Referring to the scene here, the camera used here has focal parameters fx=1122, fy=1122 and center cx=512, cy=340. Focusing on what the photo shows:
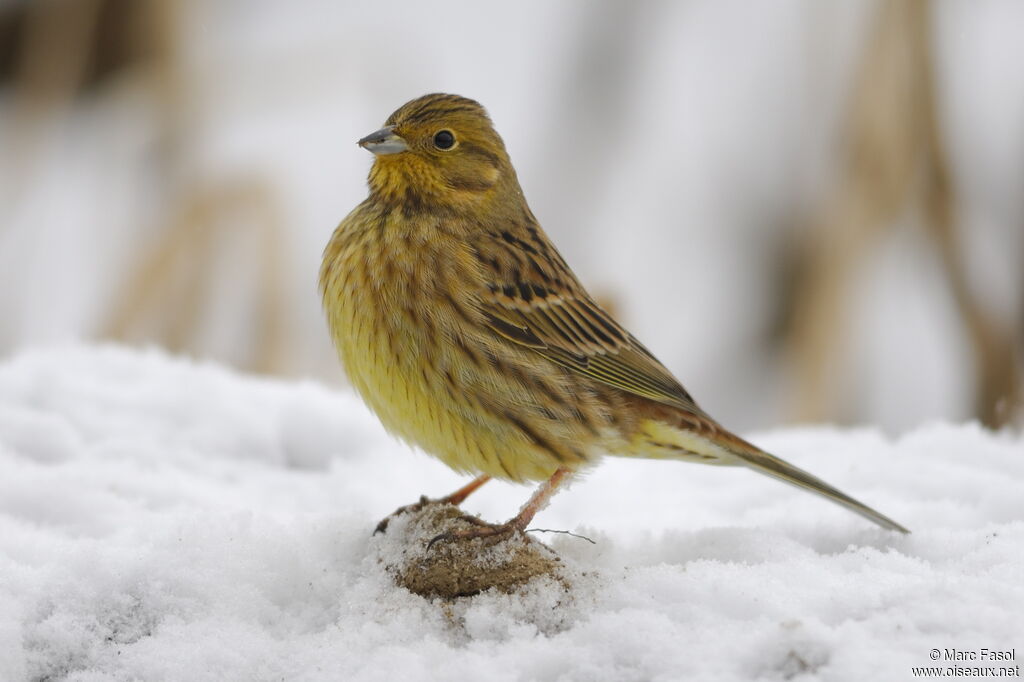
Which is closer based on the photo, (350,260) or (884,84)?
(350,260)

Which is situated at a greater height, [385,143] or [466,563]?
[385,143]

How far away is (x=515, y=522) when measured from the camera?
2.65m

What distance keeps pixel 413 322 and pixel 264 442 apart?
1010 mm

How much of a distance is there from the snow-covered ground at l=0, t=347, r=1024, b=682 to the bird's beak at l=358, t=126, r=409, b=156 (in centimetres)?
103

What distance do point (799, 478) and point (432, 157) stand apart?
1.36 meters

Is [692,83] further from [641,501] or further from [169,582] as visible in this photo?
[169,582]

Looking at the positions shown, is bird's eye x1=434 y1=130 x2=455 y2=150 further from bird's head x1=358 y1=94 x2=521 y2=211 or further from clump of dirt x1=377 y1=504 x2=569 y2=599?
clump of dirt x1=377 y1=504 x2=569 y2=599

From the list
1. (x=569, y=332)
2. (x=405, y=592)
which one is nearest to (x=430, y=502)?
(x=405, y=592)

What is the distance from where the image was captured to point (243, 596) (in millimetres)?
2299

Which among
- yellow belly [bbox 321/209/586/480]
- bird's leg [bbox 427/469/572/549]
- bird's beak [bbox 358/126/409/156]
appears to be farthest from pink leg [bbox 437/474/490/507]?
bird's beak [bbox 358/126/409/156]

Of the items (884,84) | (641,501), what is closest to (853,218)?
(884,84)

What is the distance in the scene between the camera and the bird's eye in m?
3.24

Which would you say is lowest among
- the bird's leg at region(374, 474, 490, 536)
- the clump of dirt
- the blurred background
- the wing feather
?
the clump of dirt

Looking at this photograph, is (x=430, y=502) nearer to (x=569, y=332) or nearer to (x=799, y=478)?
(x=569, y=332)
